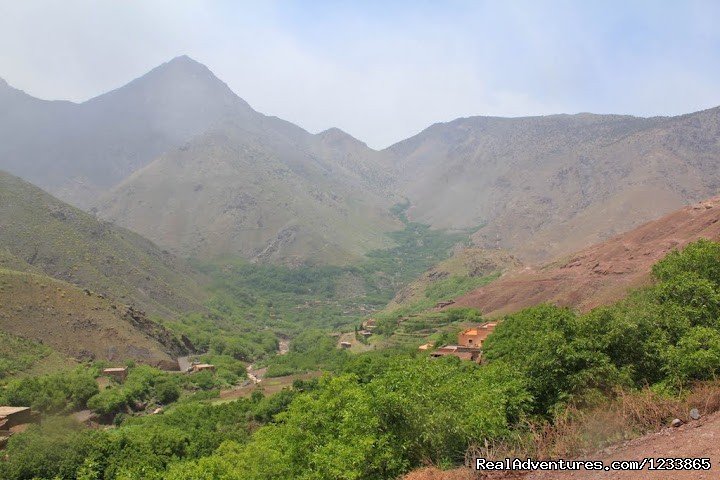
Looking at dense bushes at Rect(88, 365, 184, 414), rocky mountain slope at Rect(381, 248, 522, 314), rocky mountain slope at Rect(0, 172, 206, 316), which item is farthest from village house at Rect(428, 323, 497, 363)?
rocky mountain slope at Rect(0, 172, 206, 316)

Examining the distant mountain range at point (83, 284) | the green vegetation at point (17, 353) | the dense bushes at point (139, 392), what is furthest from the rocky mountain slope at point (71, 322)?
the dense bushes at point (139, 392)

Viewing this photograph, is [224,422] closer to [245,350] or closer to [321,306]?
[245,350]

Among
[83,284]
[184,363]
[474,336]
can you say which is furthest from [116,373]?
[83,284]

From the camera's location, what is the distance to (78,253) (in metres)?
106

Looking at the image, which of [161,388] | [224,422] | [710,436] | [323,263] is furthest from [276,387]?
[323,263]

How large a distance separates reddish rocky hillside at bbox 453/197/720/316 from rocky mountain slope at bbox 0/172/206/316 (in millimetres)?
61919

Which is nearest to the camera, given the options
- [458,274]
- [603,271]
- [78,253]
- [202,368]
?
[603,271]

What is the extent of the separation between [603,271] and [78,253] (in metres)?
88.9

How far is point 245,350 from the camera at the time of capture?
333ft

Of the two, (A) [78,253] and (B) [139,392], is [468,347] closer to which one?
(B) [139,392]

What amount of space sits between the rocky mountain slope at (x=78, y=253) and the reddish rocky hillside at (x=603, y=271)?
61919 millimetres

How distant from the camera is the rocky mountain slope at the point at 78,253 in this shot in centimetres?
10006

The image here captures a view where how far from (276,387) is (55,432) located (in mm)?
29643

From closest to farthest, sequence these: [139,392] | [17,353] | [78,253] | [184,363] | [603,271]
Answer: [139,392], [17,353], [603,271], [184,363], [78,253]
